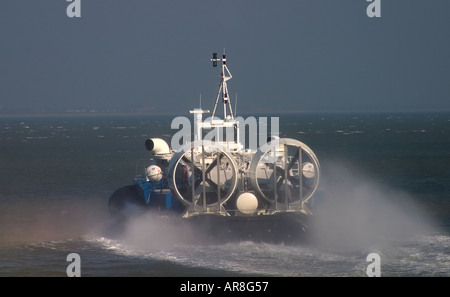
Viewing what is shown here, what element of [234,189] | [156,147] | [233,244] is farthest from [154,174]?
[233,244]

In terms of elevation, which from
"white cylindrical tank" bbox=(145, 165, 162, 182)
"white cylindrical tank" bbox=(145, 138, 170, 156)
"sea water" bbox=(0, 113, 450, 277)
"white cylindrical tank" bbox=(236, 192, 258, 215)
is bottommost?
"sea water" bbox=(0, 113, 450, 277)

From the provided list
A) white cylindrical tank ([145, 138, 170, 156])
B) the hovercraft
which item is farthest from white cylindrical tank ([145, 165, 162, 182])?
white cylindrical tank ([145, 138, 170, 156])

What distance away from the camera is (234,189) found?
85.0 feet

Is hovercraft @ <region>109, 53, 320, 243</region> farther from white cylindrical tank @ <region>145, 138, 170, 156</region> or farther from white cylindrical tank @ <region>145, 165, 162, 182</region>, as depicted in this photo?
white cylindrical tank @ <region>145, 138, 170, 156</region>

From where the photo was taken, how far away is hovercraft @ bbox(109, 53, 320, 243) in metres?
25.2

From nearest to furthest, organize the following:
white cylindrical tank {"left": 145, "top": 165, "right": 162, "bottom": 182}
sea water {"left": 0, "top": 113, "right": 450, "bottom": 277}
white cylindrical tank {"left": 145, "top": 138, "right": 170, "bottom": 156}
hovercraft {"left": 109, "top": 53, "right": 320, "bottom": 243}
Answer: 1. sea water {"left": 0, "top": 113, "right": 450, "bottom": 277}
2. hovercraft {"left": 109, "top": 53, "right": 320, "bottom": 243}
3. white cylindrical tank {"left": 145, "top": 165, "right": 162, "bottom": 182}
4. white cylindrical tank {"left": 145, "top": 138, "right": 170, "bottom": 156}

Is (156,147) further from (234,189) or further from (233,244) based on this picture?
(233,244)

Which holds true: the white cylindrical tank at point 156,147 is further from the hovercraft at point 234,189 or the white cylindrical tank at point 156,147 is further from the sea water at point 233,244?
the sea water at point 233,244

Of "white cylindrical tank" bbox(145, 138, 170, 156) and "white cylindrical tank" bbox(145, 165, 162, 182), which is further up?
"white cylindrical tank" bbox(145, 138, 170, 156)

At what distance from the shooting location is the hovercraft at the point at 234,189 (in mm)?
25156
